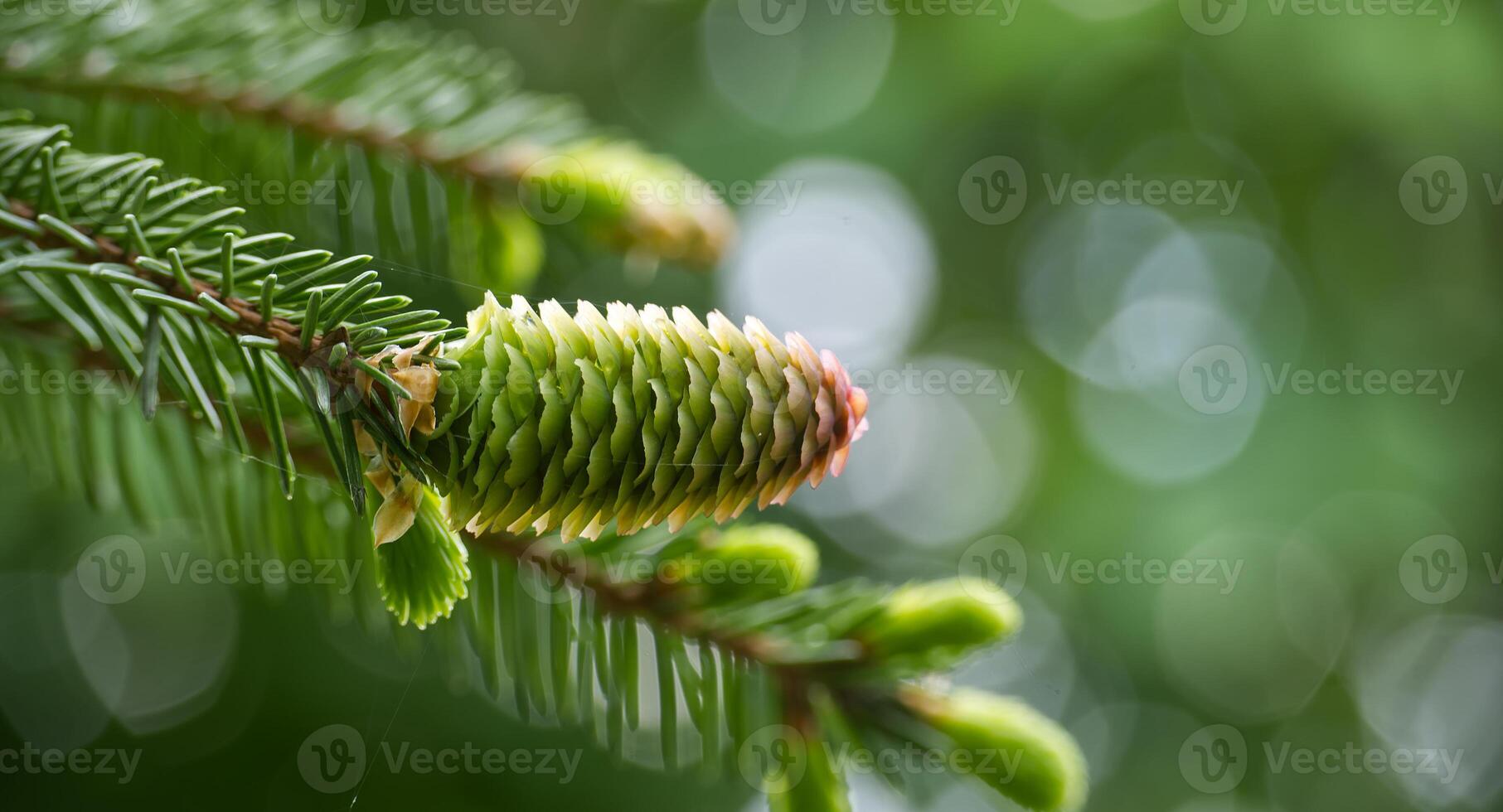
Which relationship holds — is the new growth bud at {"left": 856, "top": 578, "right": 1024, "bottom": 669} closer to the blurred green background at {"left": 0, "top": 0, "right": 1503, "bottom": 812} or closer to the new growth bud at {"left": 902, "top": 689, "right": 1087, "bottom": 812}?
the new growth bud at {"left": 902, "top": 689, "right": 1087, "bottom": 812}

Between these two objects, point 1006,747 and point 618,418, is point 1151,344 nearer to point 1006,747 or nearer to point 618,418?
point 1006,747

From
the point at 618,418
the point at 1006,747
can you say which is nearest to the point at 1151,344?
the point at 1006,747

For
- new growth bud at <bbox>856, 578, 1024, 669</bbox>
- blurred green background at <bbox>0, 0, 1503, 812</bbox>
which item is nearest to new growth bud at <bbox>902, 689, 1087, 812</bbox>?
new growth bud at <bbox>856, 578, 1024, 669</bbox>

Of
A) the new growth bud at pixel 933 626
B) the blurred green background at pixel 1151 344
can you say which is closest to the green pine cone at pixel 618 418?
the new growth bud at pixel 933 626

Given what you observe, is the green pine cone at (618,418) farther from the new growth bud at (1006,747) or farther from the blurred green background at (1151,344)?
the blurred green background at (1151,344)

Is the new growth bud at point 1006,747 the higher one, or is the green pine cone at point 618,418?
the green pine cone at point 618,418

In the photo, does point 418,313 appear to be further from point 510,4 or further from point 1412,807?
point 1412,807

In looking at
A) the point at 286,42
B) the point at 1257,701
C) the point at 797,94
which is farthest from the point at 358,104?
the point at 1257,701
